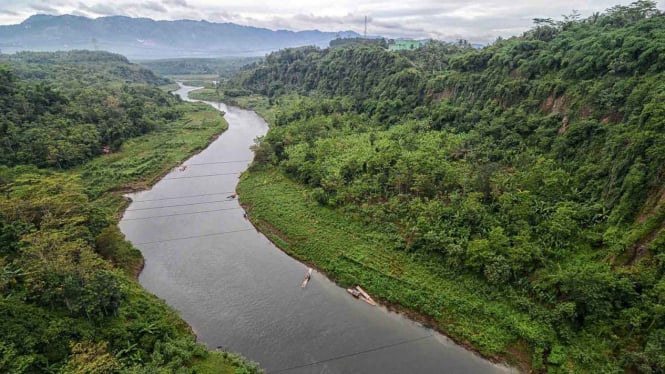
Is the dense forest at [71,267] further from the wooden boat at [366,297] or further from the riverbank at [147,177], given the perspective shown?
the wooden boat at [366,297]

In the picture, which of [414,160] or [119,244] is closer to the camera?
[119,244]

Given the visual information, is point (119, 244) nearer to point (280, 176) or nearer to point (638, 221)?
point (280, 176)

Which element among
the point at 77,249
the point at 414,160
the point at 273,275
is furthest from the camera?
the point at 414,160

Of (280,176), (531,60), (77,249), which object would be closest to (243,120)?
(280,176)

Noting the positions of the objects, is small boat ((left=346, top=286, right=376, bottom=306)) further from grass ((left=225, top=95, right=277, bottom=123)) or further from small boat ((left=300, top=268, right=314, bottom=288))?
grass ((left=225, top=95, right=277, bottom=123))

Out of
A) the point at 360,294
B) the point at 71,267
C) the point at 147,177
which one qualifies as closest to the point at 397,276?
the point at 360,294

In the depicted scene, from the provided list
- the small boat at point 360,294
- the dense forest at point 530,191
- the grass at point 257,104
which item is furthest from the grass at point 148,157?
the small boat at point 360,294

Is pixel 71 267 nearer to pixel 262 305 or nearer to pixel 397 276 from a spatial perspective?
pixel 262 305
